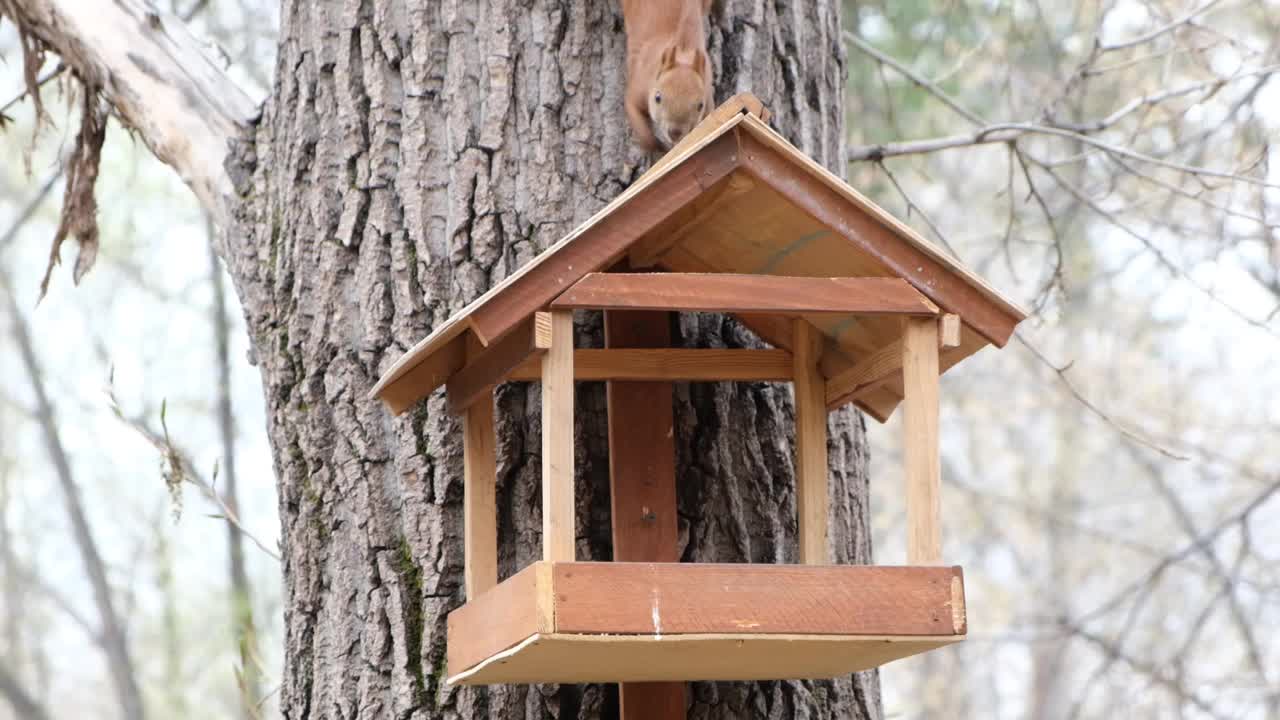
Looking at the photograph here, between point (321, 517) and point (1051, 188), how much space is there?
6.40 m

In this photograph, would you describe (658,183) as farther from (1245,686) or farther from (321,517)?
(1245,686)

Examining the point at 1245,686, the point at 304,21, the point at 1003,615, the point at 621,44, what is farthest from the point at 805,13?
the point at 1003,615

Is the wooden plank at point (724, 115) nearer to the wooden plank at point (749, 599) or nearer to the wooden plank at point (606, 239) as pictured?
the wooden plank at point (606, 239)

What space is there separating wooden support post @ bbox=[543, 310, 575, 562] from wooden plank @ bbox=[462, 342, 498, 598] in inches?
10.4

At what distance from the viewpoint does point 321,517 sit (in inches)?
69.4

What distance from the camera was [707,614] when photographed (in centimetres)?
126

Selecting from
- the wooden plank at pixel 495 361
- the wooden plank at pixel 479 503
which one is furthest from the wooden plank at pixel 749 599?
the wooden plank at pixel 479 503

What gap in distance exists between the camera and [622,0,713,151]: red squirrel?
1655 mm

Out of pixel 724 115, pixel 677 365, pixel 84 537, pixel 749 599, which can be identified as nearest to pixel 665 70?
pixel 724 115

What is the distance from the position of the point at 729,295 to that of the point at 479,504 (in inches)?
16.7

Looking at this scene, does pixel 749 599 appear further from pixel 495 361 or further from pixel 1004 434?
pixel 1004 434

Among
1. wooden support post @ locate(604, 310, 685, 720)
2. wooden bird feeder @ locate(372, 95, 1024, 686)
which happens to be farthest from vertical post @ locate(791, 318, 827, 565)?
wooden support post @ locate(604, 310, 685, 720)

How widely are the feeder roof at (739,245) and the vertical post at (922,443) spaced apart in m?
0.05

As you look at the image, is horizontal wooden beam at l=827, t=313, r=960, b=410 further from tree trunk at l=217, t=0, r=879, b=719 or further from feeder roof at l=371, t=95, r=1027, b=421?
tree trunk at l=217, t=0, r=879, b=719
